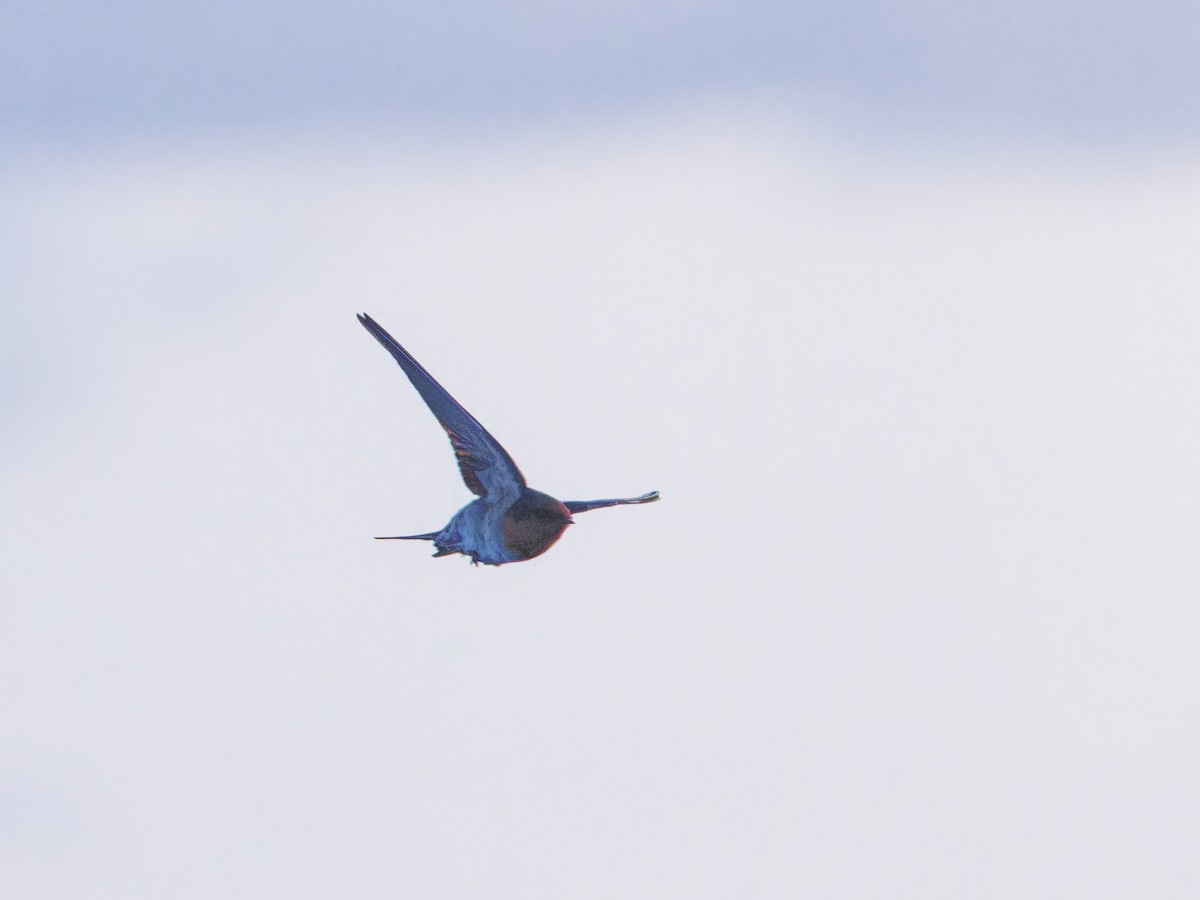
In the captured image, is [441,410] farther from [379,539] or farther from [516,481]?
[379,539]

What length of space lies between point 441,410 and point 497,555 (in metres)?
1.87

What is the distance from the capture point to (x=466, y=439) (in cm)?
1764

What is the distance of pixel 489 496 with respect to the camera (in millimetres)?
18188

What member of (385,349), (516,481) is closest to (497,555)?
(516,481)

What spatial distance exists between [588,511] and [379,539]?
2559 mm

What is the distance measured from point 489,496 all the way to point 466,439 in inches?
34.9

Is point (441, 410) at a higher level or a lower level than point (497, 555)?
higher

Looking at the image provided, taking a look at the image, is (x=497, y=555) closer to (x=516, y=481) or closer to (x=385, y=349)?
(x=516, y=481)

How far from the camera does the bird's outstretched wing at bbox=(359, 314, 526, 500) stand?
1652 centimetres

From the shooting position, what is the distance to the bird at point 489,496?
1689 centimetres

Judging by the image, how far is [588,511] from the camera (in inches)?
744

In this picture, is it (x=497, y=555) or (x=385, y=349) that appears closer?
(x=385, y=349)

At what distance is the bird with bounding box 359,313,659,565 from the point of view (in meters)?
16.9

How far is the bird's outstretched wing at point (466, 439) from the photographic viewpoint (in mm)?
16516
